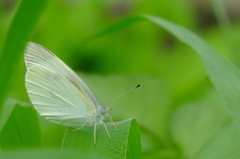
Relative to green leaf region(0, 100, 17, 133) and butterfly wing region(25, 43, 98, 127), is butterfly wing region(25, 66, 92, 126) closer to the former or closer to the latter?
butterfly wing region(25, 43, 98, 127)

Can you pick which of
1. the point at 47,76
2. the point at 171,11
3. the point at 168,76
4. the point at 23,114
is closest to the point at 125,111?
the point at 47,76

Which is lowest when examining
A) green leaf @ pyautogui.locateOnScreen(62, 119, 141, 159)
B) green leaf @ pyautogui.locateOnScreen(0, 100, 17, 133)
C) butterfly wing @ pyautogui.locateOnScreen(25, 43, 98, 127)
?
green leaf @ pyautogui.locateOnScreen(62, 119, 141, 159)

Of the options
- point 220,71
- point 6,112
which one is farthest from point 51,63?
point 220,71

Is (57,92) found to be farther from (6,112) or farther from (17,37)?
(17,37)

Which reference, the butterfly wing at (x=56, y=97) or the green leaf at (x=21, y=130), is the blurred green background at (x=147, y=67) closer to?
the butterfly wing at (x=56, y=97)

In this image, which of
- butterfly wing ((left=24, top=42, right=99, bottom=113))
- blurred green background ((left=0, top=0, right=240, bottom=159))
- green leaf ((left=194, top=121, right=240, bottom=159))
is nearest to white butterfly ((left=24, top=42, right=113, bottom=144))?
butterfly wing ((left=24, top=42, right=99, bottom=113))

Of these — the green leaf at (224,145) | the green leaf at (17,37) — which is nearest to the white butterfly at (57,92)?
the green leaf at (224,145)
